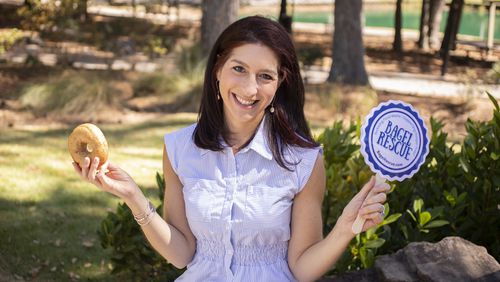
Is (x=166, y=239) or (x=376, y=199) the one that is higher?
(x=376, y=199)

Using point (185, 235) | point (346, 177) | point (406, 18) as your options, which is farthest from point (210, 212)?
point (406, 18)

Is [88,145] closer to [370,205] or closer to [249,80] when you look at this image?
[249,80]

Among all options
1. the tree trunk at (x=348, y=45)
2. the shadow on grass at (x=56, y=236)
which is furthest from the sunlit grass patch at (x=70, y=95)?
the tree trunk at (x=348, y=45)

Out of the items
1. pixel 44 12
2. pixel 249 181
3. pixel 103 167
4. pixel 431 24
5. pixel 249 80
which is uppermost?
pixel 249 80

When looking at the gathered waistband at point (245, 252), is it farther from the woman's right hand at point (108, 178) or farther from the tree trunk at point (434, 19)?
the tree trunk at point (434, 19)

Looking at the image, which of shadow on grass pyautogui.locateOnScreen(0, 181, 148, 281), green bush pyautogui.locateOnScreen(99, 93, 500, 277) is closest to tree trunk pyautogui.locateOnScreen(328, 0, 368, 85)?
shadow on grass pyautogui.locateOnScreen(0, 181, 148, 281)

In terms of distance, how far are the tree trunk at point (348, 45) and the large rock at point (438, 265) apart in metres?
9.15

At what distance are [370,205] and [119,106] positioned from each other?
835 cm

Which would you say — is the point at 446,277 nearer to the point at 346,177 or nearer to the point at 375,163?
the point at 375,163

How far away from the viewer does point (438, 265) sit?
276cm

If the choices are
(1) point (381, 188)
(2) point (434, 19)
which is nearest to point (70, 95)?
(1) point (381, 188)

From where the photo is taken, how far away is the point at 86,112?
32.7ft

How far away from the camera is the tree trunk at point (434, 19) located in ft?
70.0

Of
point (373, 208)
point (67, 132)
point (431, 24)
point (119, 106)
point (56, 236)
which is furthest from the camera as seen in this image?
point (431, 24)
